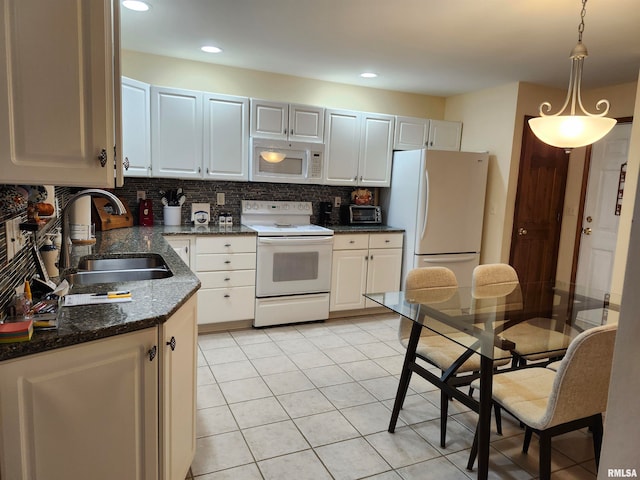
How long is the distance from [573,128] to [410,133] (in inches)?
101

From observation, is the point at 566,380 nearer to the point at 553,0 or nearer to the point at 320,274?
the point at 553,0

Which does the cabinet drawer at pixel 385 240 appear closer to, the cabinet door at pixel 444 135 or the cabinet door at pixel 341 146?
the cabinet door at pixel 341 146

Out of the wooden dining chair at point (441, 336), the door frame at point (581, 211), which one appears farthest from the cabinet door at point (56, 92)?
the door frame at point (581, 211)

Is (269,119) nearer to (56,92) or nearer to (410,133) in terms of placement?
(410,133)

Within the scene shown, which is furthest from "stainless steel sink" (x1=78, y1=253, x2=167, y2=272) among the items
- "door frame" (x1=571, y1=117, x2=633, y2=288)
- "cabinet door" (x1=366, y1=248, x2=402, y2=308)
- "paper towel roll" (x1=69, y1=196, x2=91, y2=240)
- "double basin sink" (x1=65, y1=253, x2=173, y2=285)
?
"door frame" (x1=571, y1=117, x2=633, y2=288)

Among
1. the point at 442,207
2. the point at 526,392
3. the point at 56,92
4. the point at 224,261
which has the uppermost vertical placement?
the point at 56,92

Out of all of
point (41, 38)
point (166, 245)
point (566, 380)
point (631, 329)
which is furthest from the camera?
point (166, 245)

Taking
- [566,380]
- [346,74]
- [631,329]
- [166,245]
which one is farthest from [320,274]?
[631,329]

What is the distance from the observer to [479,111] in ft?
14.9

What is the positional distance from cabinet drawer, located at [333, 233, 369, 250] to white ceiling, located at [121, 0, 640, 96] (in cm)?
155

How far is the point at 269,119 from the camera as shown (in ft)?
13.1

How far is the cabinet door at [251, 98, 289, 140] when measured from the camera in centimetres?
393

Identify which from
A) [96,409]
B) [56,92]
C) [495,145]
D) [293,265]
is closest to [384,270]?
[293,265]

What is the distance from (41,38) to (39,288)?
905 mm
